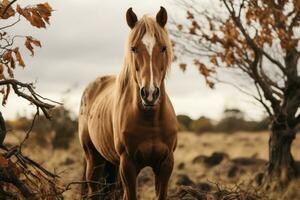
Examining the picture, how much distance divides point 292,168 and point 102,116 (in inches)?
265

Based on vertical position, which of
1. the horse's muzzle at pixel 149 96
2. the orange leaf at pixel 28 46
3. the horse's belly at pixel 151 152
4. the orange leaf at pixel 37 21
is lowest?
the horse's belly at pixel 151 152

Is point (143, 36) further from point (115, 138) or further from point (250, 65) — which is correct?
point (250, 65)

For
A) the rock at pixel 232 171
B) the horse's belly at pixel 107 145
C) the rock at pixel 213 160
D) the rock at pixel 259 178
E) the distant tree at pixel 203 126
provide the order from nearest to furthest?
the horse's belly at pixel 107 145 → the rock at pixel 259 178 → the rock at pixel 232 171 → the rock at pixel 213 160 → the distant tree at pixel 203 126

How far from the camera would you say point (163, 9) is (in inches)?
257

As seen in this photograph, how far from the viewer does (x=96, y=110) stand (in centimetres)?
831

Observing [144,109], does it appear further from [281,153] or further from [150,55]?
[281,153]

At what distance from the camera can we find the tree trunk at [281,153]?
13.3 m

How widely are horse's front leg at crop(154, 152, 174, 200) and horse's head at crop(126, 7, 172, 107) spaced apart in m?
0.83

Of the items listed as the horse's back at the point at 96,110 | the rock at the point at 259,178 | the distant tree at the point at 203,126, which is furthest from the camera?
the distant tree at the point at 203,126

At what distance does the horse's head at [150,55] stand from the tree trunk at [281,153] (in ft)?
24.3

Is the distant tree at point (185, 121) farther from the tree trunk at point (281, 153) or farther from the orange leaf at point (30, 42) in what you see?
the orange leaf at point (30, 42)

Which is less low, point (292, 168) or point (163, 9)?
point (163, 9)

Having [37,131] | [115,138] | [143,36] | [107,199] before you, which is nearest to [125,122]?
[115,138]

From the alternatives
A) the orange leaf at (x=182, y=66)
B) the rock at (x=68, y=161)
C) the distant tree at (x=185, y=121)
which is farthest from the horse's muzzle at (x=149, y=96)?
the distant tree at (x=185, y=121)
